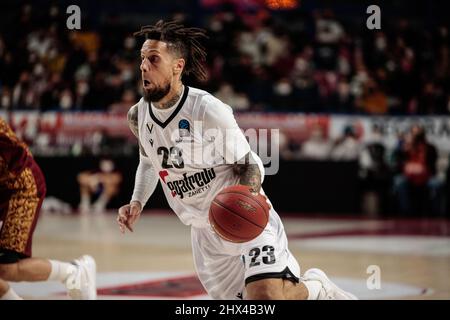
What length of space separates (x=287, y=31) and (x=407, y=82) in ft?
11.5

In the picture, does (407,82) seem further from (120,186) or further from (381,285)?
(381,285)

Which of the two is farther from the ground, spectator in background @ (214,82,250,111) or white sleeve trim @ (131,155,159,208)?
spectator in background @ (214,82,250,111)

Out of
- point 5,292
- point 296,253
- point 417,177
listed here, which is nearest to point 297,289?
point 5,292

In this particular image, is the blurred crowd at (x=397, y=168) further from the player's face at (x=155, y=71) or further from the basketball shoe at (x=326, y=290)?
the player's face at (x=155, y=71)

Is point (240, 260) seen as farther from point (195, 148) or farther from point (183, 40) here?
point (183, 40)

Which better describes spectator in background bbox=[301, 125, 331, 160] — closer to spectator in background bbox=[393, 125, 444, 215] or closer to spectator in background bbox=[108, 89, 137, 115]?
spectator in background bbox=[393, 125, 444, 215]

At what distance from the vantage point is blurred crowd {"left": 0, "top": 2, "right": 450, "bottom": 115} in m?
17.5

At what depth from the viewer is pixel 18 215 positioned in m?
5.99

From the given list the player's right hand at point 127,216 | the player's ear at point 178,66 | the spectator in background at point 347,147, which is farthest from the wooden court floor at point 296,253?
the player's ear at point 178,66

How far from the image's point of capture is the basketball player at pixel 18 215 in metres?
5.89

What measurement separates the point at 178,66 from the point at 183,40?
0.21m

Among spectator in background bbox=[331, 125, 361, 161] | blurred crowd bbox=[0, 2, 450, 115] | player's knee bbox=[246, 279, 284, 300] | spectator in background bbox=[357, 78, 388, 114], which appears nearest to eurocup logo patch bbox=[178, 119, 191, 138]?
player's knee bbox=[246, 279, 284, 300]

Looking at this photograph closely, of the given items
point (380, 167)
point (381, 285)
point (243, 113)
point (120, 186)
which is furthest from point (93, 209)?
point (381, 285)

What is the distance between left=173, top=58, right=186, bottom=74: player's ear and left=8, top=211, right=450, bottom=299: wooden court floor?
2493mm
